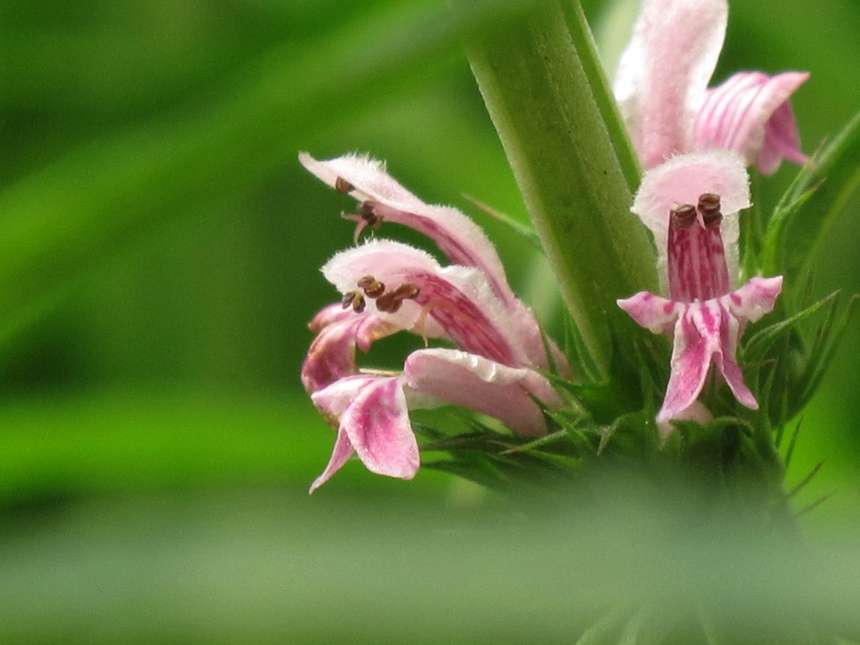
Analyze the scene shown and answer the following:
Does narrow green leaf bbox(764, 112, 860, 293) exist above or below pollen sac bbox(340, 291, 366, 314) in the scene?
below

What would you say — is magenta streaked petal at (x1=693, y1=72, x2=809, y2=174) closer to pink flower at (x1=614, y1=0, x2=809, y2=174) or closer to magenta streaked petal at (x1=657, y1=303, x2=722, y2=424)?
pink flower at (x1=614, y1=0, x2=809, y2=174)

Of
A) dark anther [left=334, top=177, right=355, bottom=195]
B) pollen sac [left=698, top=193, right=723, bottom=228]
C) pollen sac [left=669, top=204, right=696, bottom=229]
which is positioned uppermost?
dark anther [left=334, top=177, right=355, bottom=195]

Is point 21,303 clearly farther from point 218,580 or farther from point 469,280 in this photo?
point 469,280

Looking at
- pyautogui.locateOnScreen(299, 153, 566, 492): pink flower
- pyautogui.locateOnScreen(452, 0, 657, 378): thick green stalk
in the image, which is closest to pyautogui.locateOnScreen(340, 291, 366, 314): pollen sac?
pyautogui.locateOnScreen(299, 153, 566, 492): pink flower

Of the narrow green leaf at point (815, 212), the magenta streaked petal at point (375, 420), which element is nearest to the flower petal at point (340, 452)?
the magenta streaked petal at point (375, 420)

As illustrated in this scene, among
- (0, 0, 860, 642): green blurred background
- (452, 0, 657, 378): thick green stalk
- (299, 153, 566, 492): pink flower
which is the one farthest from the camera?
(299, 153, 566, 492): pink flower

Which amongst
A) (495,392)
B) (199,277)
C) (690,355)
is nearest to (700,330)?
(690,355)

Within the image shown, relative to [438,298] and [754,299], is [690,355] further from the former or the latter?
[438,298]

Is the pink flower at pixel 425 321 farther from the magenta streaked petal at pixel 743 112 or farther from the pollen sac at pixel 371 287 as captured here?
the magenta streaked petal at pixel 743 112
